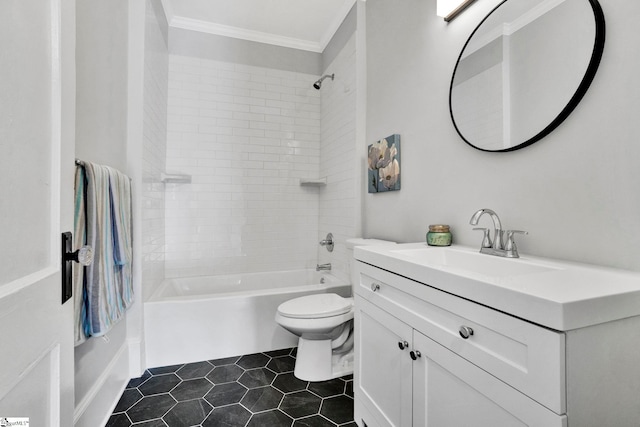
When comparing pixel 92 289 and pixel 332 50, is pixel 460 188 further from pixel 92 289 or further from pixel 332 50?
pixel 332 50

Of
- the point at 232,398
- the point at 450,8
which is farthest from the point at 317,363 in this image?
the point at 450,8

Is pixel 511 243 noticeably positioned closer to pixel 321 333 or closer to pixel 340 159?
pixel 321 333

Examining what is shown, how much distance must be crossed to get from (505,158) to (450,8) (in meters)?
0.86

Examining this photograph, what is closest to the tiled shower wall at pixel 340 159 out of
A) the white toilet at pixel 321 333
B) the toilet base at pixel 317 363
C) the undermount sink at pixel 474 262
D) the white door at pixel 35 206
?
the white toilet at pixel 321 333

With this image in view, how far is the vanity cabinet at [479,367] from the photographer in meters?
0.60

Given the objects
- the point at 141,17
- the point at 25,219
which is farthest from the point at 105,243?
the point at 141,17

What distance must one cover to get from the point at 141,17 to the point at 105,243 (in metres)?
1.58

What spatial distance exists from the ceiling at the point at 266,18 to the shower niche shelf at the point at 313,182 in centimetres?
142

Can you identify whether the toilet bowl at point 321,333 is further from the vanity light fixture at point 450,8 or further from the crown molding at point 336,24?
the crown molding at point 336,24

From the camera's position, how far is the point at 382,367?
4.02ft

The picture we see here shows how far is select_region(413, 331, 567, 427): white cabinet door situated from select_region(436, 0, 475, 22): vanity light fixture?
1546 mm

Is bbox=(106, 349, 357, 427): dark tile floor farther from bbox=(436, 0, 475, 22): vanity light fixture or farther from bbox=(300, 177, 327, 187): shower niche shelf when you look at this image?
bbox=(436, 0, 475, 22): vanity light fixture

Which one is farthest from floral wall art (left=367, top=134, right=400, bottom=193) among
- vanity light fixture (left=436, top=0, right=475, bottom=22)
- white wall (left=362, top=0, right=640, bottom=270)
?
vanity light fixture (left=436, top=0, right=475, bottom=22)

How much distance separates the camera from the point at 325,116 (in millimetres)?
3111
